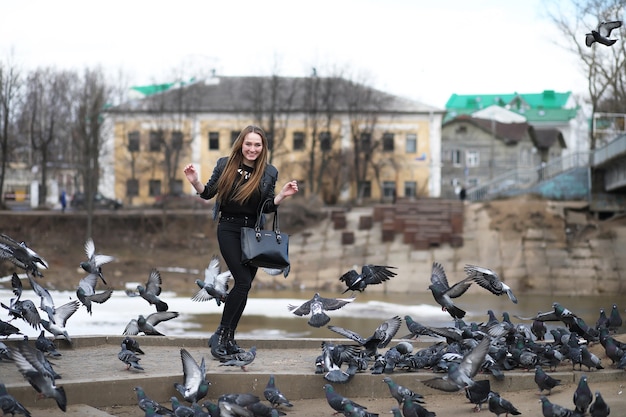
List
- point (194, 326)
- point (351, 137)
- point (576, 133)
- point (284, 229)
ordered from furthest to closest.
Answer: point (576, 133), point (351, 137), point (284, 229), point (194, 326)

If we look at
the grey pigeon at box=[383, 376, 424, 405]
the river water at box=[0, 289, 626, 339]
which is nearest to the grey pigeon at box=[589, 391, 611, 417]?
the grey pigeon at box=[383, 376, 424, 405]

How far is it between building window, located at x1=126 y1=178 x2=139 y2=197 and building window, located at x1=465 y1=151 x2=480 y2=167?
31627 mm

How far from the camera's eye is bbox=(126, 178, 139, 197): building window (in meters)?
68.4

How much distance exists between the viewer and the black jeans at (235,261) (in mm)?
9727

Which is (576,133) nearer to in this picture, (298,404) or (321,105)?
(321,105)

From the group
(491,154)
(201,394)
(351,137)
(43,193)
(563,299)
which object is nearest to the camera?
(201,394)

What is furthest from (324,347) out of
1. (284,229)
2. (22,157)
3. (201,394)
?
(22,157)

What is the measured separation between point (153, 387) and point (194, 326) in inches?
586

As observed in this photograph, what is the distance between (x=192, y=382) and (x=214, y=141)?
6110cm

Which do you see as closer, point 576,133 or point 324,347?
point 324,347

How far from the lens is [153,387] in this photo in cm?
884

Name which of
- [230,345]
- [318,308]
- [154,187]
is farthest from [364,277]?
[154,187]

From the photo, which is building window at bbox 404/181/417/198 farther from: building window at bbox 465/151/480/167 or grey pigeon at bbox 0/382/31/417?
grey pigeon at bbox 0/382/31/417

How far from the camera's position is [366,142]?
68.1 m
